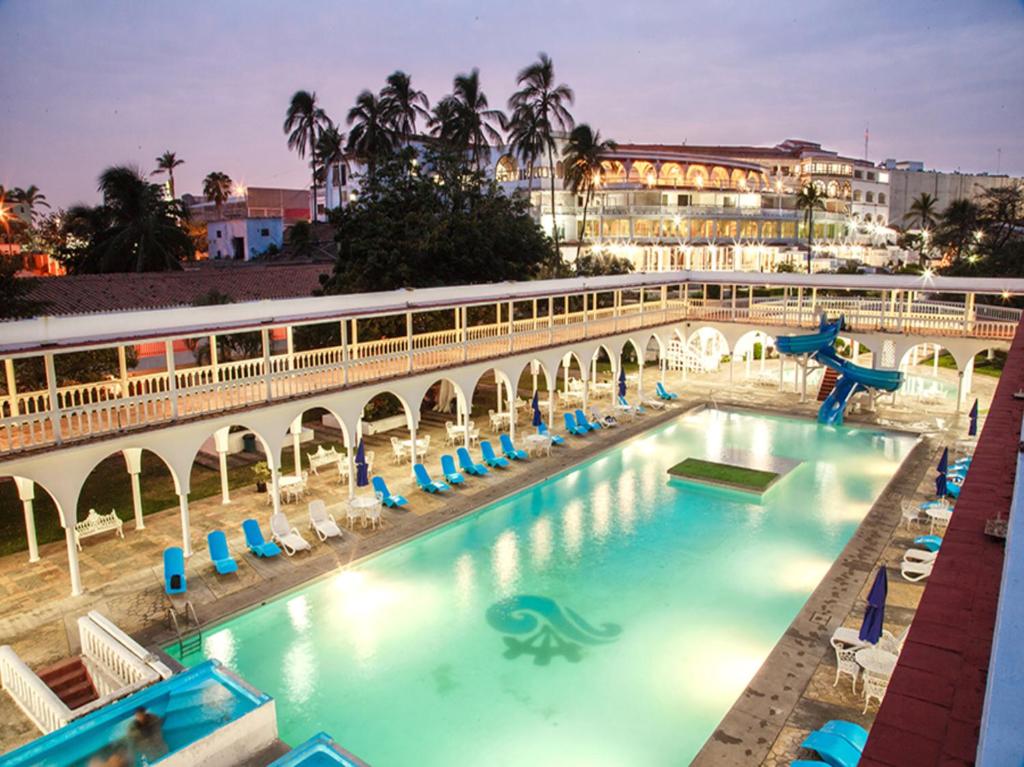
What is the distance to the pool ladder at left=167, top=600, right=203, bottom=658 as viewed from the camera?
13.3m

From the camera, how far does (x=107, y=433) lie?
15172 mm

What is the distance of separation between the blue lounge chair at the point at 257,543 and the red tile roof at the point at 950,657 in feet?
43.2

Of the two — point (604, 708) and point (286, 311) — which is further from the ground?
point (286, 311)

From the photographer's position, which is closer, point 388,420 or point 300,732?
point 300,732

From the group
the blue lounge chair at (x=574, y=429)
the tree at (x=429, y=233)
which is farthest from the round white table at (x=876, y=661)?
the tree at (x=429, y=233)

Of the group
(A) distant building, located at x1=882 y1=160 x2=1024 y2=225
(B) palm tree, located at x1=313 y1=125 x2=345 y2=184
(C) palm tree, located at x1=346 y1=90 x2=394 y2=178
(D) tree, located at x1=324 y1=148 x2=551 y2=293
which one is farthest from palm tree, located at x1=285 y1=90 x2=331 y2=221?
(A) distant building, located at x1=882 y1=160 x2=1024 y2=225

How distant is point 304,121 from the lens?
6456 centimetres

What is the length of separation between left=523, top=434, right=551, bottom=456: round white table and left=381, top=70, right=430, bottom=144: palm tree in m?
30.9

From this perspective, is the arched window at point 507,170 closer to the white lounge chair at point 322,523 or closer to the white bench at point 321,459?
the white bench at point 321,459

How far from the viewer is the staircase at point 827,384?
31.4 m

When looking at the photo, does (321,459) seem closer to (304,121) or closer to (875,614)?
(875,614)

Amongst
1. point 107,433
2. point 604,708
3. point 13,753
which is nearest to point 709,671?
point 604,708

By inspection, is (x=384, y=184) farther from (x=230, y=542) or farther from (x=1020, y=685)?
(x=1020, y=685)

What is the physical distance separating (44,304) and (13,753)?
1916 cm
